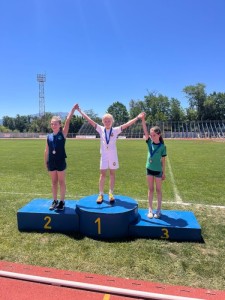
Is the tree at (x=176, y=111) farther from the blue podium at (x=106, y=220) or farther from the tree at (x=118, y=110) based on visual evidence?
the blue podium at (x=106, y=220)

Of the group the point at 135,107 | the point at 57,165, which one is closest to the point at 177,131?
the point at 135,107

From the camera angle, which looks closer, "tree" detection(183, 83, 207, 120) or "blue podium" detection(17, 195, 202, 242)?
"blue podium" detection(17, 195, 202, 242)

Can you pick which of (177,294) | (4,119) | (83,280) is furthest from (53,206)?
(4,119)

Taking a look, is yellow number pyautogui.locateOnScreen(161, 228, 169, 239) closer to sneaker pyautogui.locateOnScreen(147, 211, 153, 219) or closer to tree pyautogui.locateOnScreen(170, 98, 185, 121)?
sneaker pyautogui.locateOnScreen(147, 211, 153, 219)

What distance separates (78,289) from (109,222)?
166cm

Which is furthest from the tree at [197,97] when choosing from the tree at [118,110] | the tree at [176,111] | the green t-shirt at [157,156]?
the green t-shirt at [157,156]

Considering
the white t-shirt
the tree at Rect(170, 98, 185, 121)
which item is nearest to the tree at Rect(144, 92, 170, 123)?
the tree at Rect(170, 98, 185, 121)

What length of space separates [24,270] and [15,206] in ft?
11.0

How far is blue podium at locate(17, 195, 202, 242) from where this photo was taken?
5.19 m

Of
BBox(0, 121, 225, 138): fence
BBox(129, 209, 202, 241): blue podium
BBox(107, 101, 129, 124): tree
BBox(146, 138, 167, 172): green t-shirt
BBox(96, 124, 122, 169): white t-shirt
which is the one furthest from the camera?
BBox(107, 101, 129, 124): tree

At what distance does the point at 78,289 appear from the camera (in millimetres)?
3670

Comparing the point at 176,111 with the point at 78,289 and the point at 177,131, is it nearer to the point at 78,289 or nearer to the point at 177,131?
the point at 177,131

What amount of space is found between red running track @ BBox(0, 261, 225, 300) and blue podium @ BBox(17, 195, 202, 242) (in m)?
1.28

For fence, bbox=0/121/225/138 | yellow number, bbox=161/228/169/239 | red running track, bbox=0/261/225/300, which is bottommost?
red running track, bbox=0/261/225/300
